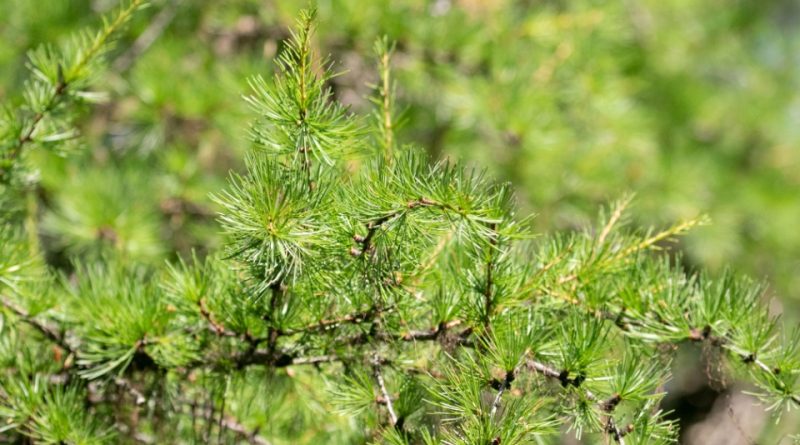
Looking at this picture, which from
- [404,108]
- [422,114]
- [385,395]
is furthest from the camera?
[422,114]

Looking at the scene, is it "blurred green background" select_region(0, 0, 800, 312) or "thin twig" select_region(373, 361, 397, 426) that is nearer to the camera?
"thin twig" select_region(373, 361, 397, 426)

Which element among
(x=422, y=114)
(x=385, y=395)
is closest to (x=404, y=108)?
(x=422, y=114)

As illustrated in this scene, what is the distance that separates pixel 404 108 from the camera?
50.1 inches

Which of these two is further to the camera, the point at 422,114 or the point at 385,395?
the point at 422,114

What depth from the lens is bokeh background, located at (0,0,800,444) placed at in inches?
52.8

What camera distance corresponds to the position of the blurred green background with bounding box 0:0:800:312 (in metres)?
1.34

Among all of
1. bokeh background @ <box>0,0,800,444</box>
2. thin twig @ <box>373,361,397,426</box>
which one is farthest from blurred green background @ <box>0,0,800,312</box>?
thin twig @ <box>373,361,397,426</box>

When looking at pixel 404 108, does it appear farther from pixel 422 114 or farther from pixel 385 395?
pixel 385 395

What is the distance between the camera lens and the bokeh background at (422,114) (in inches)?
52.8

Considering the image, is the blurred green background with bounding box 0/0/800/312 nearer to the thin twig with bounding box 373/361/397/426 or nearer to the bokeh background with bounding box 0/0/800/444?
the bokeh background with bounding box 0/0/800/444

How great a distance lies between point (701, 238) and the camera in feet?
5.96

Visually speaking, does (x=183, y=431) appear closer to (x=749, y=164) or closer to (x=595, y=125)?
(x=595, y=125)

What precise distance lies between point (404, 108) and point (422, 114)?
33 cm

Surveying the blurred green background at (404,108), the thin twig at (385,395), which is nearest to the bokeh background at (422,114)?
the blurred green background at (404,108)
